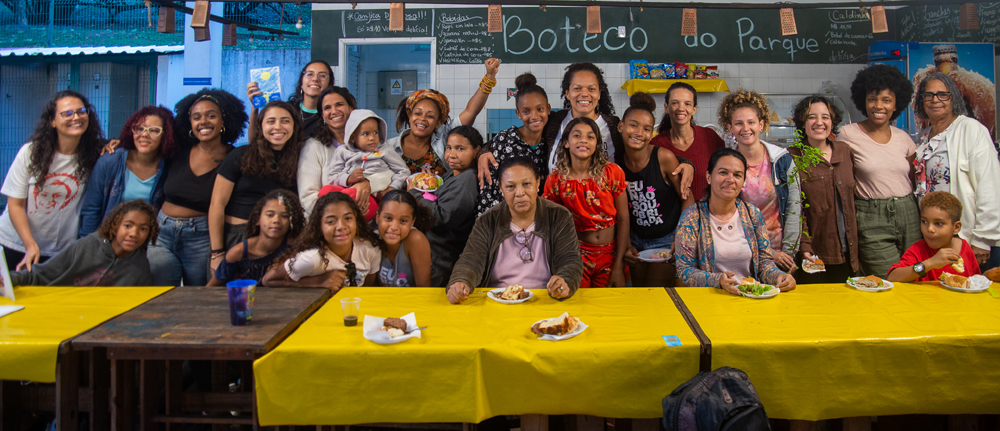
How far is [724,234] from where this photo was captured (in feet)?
9.25

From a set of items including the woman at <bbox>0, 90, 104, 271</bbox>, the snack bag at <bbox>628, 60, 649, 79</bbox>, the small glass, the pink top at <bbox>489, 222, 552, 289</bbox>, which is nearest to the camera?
the small glass

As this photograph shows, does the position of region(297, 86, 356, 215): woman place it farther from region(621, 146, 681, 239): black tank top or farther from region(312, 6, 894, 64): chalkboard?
region(312, 6, 894, 64): chalkboard

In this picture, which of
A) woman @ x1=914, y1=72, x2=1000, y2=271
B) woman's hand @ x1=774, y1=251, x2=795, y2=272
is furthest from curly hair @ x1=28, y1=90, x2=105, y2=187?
woman @ x1=914, y1=72, x2=1000, y2=271

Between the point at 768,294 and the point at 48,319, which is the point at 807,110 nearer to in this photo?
the point at 768,294

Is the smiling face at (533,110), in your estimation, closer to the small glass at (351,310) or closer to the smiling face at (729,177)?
the smiling face at (729,177)

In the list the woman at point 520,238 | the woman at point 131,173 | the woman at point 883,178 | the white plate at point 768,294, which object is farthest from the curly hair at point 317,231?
the woman at point 883,178

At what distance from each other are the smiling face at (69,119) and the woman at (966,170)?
501 cm

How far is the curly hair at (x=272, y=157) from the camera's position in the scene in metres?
3.14

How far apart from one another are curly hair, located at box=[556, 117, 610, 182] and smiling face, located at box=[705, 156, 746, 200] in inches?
23.8

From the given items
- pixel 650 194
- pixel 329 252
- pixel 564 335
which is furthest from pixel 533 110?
pixel 564 335

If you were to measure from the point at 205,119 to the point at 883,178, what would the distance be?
13.4ft

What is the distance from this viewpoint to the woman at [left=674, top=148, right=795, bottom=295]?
2.76 m

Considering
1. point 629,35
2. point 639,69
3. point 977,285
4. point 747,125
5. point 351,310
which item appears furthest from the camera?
point 629,35

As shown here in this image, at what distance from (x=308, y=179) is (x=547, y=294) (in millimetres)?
1643
